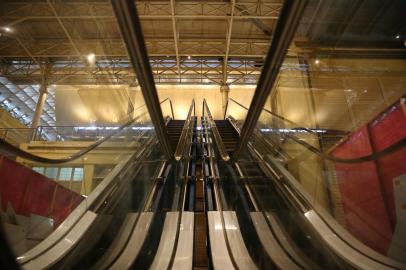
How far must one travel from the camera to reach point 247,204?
3.24 meters

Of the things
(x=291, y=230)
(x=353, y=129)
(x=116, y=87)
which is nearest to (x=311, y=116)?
(x=353, y=129)

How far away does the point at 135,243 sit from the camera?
231cm

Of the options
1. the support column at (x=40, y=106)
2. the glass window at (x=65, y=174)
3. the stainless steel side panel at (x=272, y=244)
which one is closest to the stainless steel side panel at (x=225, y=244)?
the stainless steel side panel at (x=272, y=244)

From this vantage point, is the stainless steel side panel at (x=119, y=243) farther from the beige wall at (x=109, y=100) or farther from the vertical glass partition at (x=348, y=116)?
the beige wall at (x=109, y=100)

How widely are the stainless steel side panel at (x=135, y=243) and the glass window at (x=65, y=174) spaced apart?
2.90 feet

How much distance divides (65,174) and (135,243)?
1.11 m

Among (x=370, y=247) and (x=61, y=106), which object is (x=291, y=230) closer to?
(x=370, y=247)

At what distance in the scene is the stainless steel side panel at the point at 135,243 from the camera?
202 centimetres

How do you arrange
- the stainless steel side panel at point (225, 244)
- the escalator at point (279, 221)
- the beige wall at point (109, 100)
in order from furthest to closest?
the beige wall at point (109, 100) < the stainless steel side panel at point (225, 244) < the escalator at point (279, 221)

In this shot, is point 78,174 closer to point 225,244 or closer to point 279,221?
point 225,244

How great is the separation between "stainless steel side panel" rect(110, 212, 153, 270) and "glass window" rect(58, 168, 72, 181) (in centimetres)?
88

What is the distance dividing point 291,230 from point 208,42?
11517mm

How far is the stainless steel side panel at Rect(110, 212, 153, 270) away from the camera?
202 centimetres

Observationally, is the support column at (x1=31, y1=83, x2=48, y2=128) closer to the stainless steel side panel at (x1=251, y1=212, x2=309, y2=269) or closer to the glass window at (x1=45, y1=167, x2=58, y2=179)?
the glass window at (x1=45, y1=167, x2=58, y2=179)
